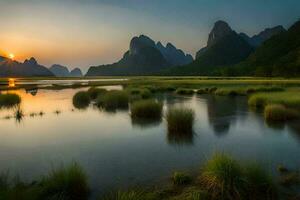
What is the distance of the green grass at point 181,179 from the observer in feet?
32.2

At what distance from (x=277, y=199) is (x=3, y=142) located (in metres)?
14.8

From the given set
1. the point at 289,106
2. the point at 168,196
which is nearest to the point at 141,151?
the point at 168,196

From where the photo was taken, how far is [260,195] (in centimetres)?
858

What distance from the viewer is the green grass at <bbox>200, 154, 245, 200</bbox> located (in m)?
8.50

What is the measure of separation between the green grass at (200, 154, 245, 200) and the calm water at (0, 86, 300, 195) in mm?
1952

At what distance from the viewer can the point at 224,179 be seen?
8656mm

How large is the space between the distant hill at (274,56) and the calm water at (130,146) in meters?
84.9

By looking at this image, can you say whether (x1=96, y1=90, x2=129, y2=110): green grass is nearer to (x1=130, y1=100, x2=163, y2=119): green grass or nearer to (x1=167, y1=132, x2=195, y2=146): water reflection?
(x1=130, y1=100, x2=163, y2=119): green grass

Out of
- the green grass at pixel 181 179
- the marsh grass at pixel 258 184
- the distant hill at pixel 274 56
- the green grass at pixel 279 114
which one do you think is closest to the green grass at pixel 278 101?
the green grass at pixel 279 114

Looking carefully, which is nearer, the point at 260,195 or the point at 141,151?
the point at 260,195

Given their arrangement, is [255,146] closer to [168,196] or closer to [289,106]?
[168,196]

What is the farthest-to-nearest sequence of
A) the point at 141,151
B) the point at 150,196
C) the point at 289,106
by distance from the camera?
the point at 289,106 < the point at 141,151 < the point at 150,196

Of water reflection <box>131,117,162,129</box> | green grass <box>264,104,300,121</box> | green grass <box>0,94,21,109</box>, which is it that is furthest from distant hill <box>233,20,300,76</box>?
water reflection <box>131,117,162,129</box>

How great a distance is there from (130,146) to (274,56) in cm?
15112
